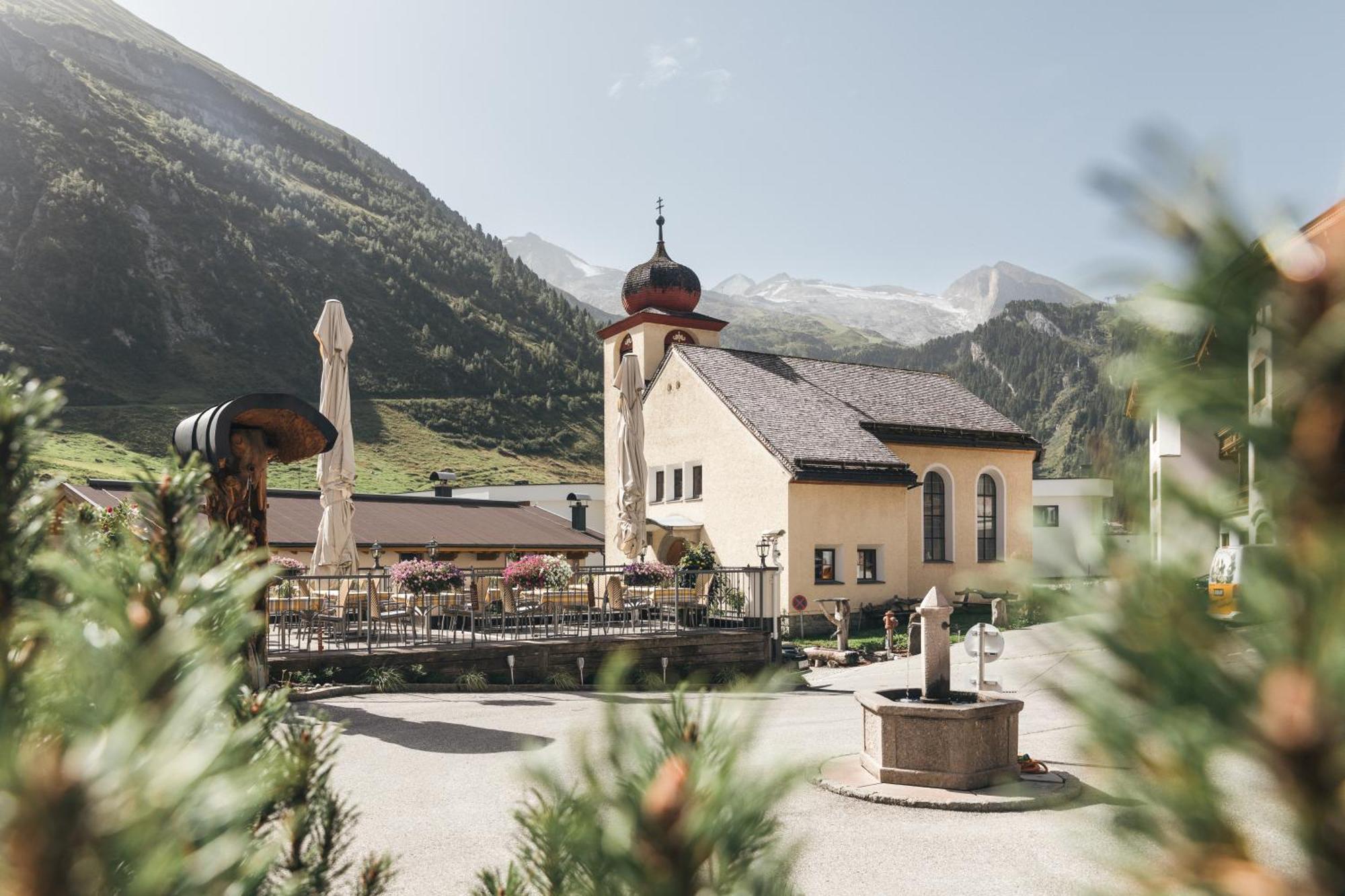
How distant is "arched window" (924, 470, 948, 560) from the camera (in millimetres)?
33500

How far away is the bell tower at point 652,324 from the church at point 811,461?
0.08 metres

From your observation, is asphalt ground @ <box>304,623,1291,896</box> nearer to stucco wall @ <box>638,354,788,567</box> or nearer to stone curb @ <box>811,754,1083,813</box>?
stone curb @ <box>811,754,1083,813</box>

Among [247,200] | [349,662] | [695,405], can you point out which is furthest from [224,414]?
[247,200]

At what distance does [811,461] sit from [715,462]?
4168 millimetres

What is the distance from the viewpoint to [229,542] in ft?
4.20

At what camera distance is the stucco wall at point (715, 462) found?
1169 inches

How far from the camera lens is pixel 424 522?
3562 centimetres

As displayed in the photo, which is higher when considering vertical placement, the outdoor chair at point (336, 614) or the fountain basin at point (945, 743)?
the outdoor chair at point (336, 614)

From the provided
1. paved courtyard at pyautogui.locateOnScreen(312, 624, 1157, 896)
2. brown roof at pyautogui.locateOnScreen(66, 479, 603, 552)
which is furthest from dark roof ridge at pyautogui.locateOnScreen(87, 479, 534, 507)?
paved courtyard at pyautogui.locateOnScreen(312, 624, 1157, 896)

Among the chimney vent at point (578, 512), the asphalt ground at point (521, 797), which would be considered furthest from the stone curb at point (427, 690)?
the chimney vent at point (578, 512)

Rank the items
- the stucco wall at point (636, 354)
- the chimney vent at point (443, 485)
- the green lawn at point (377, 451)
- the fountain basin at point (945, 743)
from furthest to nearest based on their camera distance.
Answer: the green lawn at point (377, 451) < the chimney vent at point (443, 485) < the stucco wall at point (636, 354) < the fountain basin at point (945, 743)

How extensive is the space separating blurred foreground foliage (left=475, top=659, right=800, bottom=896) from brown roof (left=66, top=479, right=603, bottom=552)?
2951 cm

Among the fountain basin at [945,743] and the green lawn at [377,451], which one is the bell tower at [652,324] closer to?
the fountain basin at [945,743]

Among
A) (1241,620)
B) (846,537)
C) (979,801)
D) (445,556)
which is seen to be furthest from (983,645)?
(445,556)
